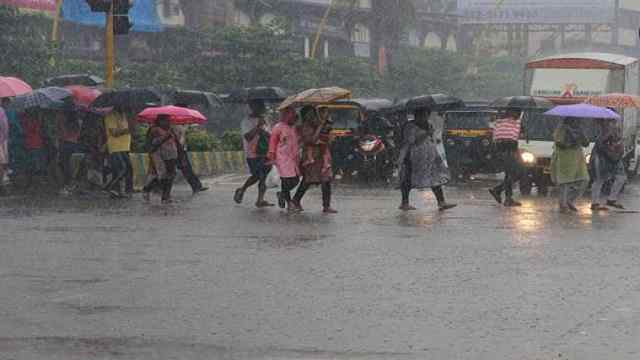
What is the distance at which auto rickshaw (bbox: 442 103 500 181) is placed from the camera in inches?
1133

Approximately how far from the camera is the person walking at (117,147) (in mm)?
21453

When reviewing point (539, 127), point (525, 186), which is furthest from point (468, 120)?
point (525, 186)

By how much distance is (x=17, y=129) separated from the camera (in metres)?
23.2

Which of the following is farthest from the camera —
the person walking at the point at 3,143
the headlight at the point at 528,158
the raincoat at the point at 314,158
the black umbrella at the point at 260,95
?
the headlight at the point at 528,158

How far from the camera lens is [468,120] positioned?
2970cm

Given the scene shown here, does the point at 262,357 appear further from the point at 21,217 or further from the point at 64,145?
the point at 64,145

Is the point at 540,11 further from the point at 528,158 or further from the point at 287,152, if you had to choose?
the point at 287,152

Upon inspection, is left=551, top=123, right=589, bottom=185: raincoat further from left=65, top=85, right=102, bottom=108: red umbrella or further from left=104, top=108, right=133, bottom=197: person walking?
left=65, top=85, right=102, bottom=108: red umbrella

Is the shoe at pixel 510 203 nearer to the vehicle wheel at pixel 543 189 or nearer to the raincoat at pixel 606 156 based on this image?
the raincoat at pixel 606 156

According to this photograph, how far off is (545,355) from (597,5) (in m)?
80.6

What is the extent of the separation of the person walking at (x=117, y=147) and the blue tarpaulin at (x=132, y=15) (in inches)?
1187

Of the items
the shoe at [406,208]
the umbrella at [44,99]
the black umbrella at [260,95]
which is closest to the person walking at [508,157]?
the shoe at [406,208]

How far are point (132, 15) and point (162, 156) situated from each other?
35.9 meters

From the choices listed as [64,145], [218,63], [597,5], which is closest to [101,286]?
[64,145]
